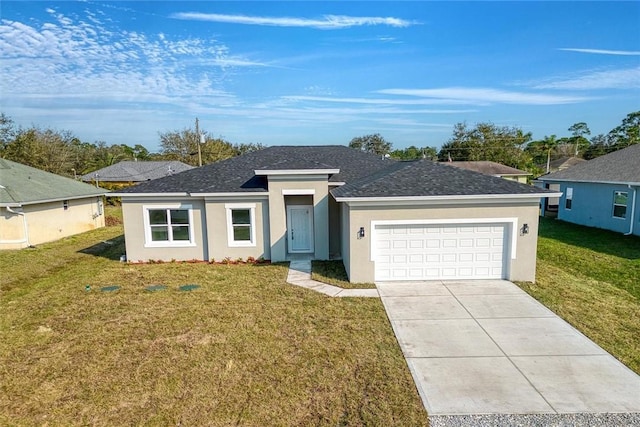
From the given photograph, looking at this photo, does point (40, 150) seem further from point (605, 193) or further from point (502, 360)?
point (605, 193)

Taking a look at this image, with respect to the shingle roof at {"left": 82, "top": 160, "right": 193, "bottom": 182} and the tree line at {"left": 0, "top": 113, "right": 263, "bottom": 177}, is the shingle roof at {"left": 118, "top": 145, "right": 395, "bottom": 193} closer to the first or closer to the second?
the tree line at {"left": 0, "top": 113, "right": 263, "bottom": 177}

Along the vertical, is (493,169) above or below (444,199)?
above

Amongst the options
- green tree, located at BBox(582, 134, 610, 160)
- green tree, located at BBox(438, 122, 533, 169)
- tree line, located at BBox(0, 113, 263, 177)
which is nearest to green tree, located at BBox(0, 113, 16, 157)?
tree line, located at BBox(0, 113, 263, 177)

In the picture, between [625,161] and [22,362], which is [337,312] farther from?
[625,161]

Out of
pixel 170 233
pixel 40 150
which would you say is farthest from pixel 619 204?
pixel 40 150

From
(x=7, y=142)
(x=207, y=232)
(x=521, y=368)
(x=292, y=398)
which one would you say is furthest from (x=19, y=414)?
(x=7, y=142)

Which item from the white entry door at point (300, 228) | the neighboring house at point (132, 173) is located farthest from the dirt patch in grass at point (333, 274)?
the neighboring house at point (132, 173)
